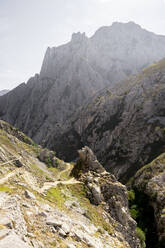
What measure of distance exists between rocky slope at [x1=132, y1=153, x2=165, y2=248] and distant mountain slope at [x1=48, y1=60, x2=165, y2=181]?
68.9ft

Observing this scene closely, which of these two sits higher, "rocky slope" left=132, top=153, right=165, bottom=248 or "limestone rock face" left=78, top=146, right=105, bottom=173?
"limestone rock face" left=78, top=146, right=105, bottom=173

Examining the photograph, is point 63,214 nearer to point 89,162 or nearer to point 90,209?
point 90,209

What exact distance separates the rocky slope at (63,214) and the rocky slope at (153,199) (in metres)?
20.1

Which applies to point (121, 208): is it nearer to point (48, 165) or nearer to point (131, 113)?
point (48, 165)

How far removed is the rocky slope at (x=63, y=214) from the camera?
994 cm

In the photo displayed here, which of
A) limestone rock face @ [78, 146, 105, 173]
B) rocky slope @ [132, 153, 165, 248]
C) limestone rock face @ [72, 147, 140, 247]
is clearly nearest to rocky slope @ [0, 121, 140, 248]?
limestone rock face @ [72, 147, 140, 247]

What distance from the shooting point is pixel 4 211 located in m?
11.1

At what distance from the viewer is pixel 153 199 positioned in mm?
50438

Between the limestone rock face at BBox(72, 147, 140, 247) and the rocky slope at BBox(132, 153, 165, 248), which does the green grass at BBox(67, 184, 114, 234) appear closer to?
the limestone rock face at BBox(72, 147, 140, 247)

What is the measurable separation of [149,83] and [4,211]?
137 meters

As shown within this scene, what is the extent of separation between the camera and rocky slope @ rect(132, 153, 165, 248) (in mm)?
41737

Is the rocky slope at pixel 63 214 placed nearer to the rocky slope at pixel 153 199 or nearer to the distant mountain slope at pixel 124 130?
the rocky slope at pixel 153 199

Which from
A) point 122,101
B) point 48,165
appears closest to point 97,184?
point 48,165

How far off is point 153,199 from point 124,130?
213 ft
